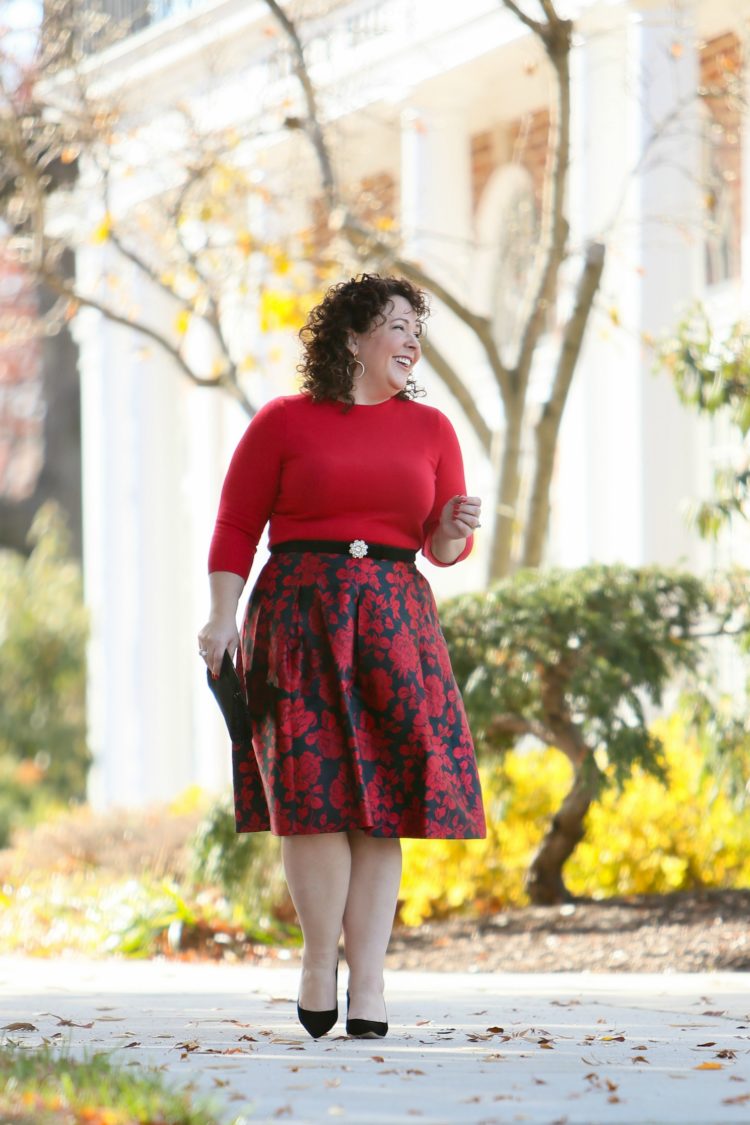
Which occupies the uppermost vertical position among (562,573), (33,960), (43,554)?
(43,554)

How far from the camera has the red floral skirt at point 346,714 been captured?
12.2ft

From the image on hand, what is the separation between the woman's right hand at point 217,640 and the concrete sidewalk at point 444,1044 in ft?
2.68

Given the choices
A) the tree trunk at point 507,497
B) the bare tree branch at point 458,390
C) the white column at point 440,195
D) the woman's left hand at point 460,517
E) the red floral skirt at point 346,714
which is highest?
the white column at point 440,195

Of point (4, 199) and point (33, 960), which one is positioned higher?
point (4, 199)

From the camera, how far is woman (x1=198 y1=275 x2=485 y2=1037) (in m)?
3.74

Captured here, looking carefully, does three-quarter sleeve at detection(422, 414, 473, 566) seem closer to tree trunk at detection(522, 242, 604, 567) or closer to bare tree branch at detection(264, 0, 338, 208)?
tree trunk at detection(522, 242, 604, 567)

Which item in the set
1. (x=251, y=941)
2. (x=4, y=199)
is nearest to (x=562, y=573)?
(x=251, y=941)

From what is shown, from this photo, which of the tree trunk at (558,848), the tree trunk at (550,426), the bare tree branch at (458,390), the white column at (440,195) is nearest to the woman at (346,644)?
the tree trunk at (558,848)

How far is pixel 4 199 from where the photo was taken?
33.8 feet

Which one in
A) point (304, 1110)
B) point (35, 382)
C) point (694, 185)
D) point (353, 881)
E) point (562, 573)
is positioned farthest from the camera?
Answer: point (35, 382)

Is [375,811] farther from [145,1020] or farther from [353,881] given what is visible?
[145,1020]

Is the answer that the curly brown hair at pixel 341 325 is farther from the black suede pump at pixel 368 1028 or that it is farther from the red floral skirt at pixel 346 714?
the black suede pump at pixel 368 1028

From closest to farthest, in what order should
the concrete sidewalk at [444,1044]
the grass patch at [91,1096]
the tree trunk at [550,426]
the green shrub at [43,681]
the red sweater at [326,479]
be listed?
the grass patch at [91,1096] → the concrete sidewalk at [444,1044] → the red sweater at [326,479] → the tree trunk at [550,426] → the green shrub at [43,681]

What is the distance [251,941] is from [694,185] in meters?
4.47
